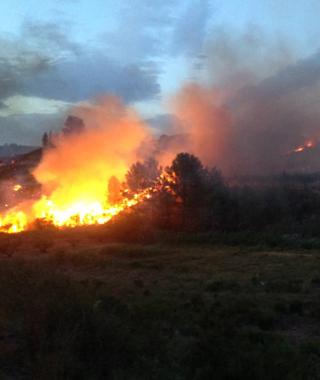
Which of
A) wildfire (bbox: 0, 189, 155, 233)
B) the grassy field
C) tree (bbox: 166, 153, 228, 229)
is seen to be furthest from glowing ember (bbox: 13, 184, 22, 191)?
the grassy field

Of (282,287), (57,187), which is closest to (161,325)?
(282,287)

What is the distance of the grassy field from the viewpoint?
8125 mm

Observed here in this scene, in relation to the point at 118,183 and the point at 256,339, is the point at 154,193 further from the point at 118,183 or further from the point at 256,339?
the point at 256,339

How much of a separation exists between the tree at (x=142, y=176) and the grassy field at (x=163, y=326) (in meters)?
33.8

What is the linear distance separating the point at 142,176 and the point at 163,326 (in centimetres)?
4635

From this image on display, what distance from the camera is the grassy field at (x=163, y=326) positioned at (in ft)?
26.7

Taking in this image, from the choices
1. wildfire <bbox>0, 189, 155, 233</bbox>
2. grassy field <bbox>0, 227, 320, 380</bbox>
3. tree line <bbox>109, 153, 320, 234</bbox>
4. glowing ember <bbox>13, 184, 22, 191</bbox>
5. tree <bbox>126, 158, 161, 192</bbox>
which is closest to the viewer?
grassy field <bbox>0, 227, 320, 380</bbox>

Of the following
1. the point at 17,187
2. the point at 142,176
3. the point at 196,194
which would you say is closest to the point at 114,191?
the point at 142,176

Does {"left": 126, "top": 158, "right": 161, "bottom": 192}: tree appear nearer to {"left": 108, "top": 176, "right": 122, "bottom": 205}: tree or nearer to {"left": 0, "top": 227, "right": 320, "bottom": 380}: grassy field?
{"left": 108, "top": 176, "right": 122, "bottom": 205}: tree

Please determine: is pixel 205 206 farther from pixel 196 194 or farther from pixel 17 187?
pixel 17 187

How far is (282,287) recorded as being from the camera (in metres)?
19.1

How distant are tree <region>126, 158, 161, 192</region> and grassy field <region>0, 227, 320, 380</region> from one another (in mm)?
33754

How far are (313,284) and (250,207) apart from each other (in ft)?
113

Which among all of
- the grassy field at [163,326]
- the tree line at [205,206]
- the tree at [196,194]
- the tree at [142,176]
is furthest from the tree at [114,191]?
the grassy field at [163,326]
